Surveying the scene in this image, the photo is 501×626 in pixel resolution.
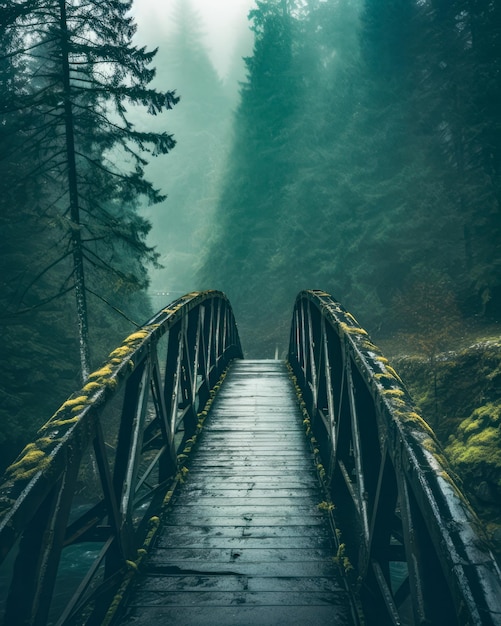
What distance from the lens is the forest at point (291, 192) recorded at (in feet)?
37.3

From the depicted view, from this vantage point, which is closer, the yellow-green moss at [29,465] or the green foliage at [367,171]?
the yellow-green moss at [29,465]

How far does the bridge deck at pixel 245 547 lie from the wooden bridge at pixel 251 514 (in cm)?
1

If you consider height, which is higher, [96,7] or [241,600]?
[96,7]

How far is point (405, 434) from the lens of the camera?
7.06 ft

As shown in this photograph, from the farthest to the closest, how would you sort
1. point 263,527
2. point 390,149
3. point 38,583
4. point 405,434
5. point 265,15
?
point 265,15 < point 390,149 < point 263,527 < point 405,434 < point 38,583

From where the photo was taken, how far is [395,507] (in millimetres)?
2555

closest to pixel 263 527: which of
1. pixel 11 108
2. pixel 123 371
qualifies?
pixel 123 371

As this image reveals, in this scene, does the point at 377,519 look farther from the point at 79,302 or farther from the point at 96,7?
the point at 96,7

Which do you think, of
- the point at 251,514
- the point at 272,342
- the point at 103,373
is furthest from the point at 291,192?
the point at 103,373

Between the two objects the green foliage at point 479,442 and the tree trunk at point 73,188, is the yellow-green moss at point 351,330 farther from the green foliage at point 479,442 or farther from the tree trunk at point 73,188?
the tree trunk at point 73,188

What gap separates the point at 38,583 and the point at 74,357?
15764 mm

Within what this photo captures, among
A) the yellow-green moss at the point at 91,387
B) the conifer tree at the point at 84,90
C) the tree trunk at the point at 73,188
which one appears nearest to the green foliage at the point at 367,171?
the tree trunk at the point at 73,188

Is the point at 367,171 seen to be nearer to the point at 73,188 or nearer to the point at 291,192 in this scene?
the point at 291,192

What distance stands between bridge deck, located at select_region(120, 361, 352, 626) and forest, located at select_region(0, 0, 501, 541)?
7.95 m
